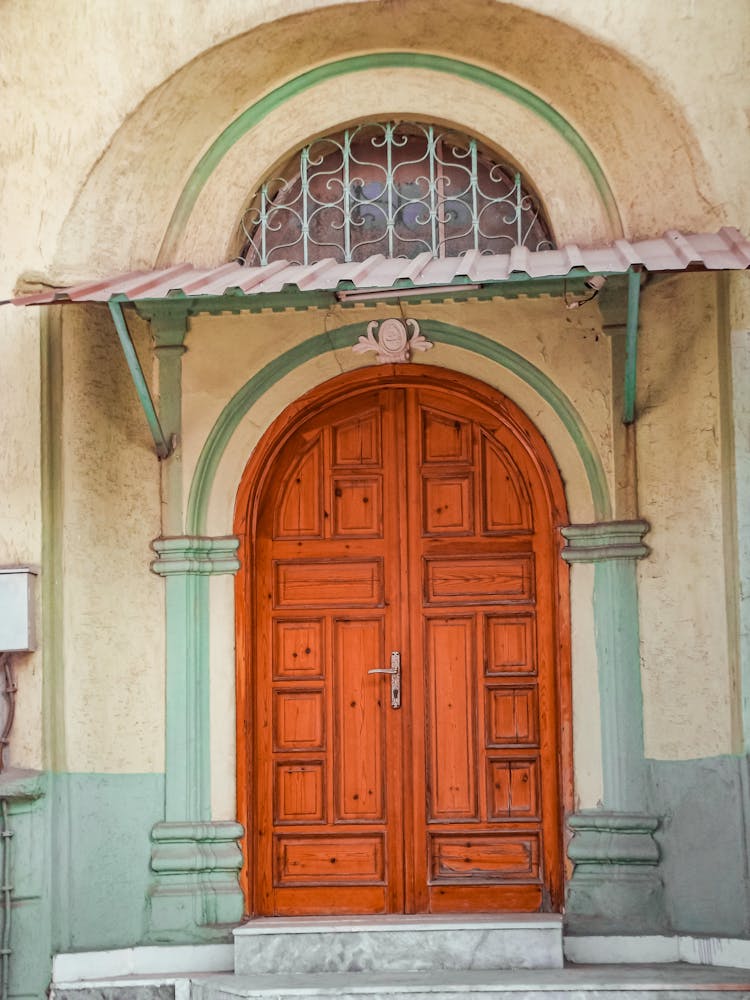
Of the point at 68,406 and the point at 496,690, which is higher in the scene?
the point at 68,406

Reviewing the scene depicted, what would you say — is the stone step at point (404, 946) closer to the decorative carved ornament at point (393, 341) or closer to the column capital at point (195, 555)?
the column capital at point (195, 555)

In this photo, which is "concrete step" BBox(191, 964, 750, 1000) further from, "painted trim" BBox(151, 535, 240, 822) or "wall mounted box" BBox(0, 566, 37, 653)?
"wall mounted box" BBox(0, 566, 37, 653)

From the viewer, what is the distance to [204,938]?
7066 mm

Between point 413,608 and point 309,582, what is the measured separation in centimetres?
54

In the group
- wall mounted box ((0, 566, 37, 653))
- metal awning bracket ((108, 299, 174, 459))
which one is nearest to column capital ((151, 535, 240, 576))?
metal awning bracket ((108, 299, 174, 459))

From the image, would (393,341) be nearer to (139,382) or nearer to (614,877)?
(139,382)

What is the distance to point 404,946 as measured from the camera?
6836mm

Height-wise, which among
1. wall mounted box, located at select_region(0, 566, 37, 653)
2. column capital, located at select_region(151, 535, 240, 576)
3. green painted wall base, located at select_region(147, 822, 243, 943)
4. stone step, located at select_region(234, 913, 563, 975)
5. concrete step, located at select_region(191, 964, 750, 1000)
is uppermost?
column capital, located at select_region(151, 535, 240, 576)

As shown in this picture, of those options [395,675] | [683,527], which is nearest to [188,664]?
[395,675]

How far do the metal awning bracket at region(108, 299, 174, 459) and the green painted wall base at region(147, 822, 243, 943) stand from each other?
5.96ft

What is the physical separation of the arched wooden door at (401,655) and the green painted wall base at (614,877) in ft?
0.62

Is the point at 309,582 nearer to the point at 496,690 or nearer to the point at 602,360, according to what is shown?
the point at 496,690

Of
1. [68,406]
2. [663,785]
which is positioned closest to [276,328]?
[68,406]

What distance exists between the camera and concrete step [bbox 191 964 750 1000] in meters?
6.38
